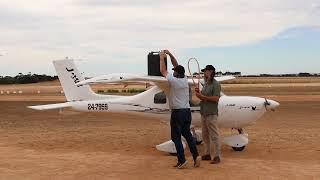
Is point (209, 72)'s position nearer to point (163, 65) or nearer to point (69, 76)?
point (163, 65)

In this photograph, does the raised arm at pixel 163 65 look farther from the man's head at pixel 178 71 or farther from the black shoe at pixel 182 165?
the black shoe at pixel 182 165

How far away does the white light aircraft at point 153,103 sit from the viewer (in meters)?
12.3

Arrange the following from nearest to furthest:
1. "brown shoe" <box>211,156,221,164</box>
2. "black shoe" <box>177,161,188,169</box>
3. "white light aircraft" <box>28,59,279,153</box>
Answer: "black shoe" <box>177,161,188,169</box> → "brown shoe" <box>211,156,221,164</box> → "white light aircraft" <box>28,59,279,153</box>

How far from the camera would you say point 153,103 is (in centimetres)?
1329

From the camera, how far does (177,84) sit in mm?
10539

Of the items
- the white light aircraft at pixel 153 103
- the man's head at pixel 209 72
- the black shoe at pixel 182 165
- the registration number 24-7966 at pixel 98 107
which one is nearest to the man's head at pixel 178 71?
the man's head at pixel 209 72

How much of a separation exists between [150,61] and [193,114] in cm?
175

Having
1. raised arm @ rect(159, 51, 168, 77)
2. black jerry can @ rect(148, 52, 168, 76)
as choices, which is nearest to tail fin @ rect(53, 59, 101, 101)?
black jerry can @ rect(148, 52, 168, 76)

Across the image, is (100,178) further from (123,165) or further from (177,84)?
(177,84)

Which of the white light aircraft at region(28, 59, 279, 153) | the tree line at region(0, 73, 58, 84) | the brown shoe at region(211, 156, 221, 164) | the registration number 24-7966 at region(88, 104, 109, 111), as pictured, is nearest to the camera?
the brown shoe at region(211, 156, 221, 164)

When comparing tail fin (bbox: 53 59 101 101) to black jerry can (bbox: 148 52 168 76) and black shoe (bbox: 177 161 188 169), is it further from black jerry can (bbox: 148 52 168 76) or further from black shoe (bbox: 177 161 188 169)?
black shoe (bbox: 177 161 188 169)

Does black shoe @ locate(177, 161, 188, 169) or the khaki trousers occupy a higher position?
the khaki trousers

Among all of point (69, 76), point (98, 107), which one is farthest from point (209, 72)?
point (69, 76)

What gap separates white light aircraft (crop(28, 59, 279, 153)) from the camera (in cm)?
1227
